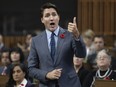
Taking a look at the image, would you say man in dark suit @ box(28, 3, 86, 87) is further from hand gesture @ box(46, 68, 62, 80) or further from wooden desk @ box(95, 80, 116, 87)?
wooden desk @ box(95, 80, 116, 87)

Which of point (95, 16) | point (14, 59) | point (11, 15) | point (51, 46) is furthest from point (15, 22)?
point (51, 46)

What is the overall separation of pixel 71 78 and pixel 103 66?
1805 mm

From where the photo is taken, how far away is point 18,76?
5.75 metres

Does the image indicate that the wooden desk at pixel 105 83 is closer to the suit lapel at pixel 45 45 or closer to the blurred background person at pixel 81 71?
the suit lapel at pixel 45 45

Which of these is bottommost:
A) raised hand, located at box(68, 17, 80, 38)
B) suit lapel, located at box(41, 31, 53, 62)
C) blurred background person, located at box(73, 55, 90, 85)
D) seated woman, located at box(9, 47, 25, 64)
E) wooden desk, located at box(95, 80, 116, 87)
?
blurred background person, located at box(73, 55, 90, 85)

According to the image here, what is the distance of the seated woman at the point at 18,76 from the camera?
5.66m

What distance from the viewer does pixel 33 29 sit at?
46.8 ft

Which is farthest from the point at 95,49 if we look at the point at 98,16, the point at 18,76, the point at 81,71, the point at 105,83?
the point at 98,16

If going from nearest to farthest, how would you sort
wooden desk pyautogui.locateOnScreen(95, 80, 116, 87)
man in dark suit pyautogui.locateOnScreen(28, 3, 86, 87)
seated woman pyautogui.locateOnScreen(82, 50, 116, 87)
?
1. man in dark suit pyautogui.locateOnScreen(28, 3, 86, 87)
2. wooden desk pyautogui.locateOnScreen(95, 80, 116, 87)
3. seated woman pyautogui.locateOnScreen(82, 50, 116, 87)

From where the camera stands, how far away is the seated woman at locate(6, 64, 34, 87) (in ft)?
18.6

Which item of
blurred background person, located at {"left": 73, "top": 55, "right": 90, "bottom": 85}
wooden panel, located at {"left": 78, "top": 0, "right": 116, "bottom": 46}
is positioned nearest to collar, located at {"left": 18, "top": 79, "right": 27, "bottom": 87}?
blurred background person, located at {"left": 73, "top": 55, "right": 90, "bottom": 85}

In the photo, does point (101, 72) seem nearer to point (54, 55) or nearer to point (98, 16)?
point (54, 55)

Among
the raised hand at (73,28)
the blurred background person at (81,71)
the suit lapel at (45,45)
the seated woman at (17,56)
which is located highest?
the raised hand at (73,28)

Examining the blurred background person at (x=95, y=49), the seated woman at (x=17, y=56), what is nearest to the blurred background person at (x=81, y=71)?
the blurred background person at (x=95, y=49)
